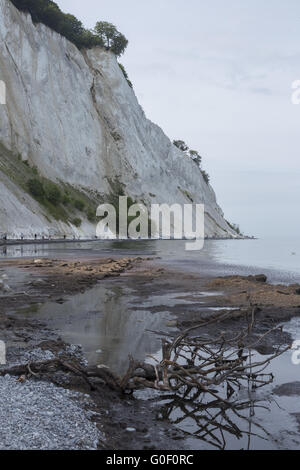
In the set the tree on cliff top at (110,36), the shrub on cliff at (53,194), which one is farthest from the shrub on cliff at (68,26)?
the shrub on cliff at (53,194)

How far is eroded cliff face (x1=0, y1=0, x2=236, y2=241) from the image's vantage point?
219 ft

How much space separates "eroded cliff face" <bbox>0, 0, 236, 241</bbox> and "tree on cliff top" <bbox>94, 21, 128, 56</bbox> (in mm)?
8258

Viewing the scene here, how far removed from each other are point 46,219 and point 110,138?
1296 inches

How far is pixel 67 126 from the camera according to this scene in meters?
79.6

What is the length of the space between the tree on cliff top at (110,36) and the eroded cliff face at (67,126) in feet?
27.1

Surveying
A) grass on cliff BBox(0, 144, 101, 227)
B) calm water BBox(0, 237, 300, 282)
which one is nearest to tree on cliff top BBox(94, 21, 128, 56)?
grass on cliff BBox(0, 144, 101, 227)

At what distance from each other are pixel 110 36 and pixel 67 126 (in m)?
35.9

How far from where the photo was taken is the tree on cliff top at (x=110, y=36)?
10406cm

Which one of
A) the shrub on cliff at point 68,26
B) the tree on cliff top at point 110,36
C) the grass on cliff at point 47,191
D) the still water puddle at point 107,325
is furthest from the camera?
the tree on cliff top at point 110,36

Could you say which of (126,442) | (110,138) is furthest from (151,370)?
(110,138)

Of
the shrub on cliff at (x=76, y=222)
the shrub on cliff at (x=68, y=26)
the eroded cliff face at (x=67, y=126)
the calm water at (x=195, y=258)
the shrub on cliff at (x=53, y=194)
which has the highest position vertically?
the shrub on cliff at (x=68, y=26)

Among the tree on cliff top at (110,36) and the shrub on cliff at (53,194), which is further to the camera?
the tree on cliff top at (110,36)

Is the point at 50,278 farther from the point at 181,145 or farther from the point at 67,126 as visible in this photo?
the point at 181,145

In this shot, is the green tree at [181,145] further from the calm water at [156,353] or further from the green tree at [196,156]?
the calm water at [156,353]
